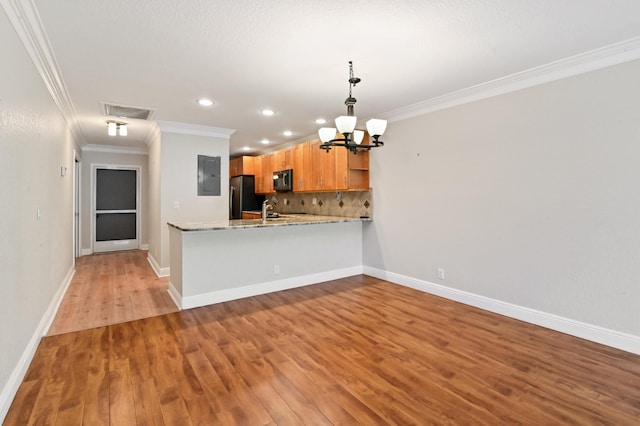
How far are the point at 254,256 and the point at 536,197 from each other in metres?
3.27

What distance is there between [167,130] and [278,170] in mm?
2306

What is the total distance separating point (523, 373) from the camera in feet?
7.70

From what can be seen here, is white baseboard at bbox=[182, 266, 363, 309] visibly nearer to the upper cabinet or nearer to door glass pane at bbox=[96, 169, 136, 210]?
the upper cabinet

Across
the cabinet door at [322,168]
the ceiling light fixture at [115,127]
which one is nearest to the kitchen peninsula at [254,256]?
the cabinet door at [322,168]

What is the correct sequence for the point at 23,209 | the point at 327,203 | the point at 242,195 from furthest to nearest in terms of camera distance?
the point at 242,195, the point at 327,203, the point at 23,209

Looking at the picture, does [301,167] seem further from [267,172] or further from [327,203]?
[267,172]

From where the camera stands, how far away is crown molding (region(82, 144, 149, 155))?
7.29 meters

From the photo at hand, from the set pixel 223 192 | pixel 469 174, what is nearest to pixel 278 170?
pixel 223 192

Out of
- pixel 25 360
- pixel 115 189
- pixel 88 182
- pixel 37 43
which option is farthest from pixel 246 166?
pixel 25 360

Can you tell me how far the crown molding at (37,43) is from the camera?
202 cm

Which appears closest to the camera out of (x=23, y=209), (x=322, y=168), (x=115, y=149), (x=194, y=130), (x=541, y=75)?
(x=23, y=209)

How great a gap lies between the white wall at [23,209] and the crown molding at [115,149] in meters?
4.28

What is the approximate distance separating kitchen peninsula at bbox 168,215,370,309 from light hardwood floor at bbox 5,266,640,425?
1.54ft

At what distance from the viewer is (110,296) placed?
4.18 metres
